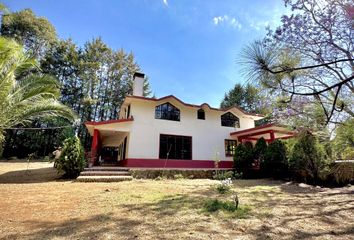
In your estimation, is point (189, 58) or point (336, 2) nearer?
point (336, 2)

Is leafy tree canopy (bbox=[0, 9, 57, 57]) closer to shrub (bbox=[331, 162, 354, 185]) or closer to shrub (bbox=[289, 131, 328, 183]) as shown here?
shrub (bbox=[289, 131, 328, 183])

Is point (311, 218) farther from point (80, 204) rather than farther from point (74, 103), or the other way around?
point (74, 103)

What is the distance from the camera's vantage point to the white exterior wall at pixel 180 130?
1527cm

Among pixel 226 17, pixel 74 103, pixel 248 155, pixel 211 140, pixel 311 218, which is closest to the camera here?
pixel 311 218

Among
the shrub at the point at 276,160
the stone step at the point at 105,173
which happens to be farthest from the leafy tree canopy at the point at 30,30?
the shrub at the point at 276,160

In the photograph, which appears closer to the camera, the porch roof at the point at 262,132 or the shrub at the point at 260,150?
the shrub at the point at 260,150

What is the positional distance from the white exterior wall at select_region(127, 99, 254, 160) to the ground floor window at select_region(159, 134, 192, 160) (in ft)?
0.93

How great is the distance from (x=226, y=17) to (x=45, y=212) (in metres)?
7.10

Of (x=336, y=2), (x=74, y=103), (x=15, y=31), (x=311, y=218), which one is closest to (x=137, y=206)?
(x=311, y=218)

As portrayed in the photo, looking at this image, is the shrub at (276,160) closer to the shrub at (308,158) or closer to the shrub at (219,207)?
the shrub at (308,158)

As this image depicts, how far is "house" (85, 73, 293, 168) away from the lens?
1509 centimetres

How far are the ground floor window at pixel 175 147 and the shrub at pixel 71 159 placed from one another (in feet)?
17.8

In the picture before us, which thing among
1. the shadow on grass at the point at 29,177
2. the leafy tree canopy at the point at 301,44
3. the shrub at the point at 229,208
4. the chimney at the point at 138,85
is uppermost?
the chimney at the point at 138,85

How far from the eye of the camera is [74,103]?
35.7 meters
